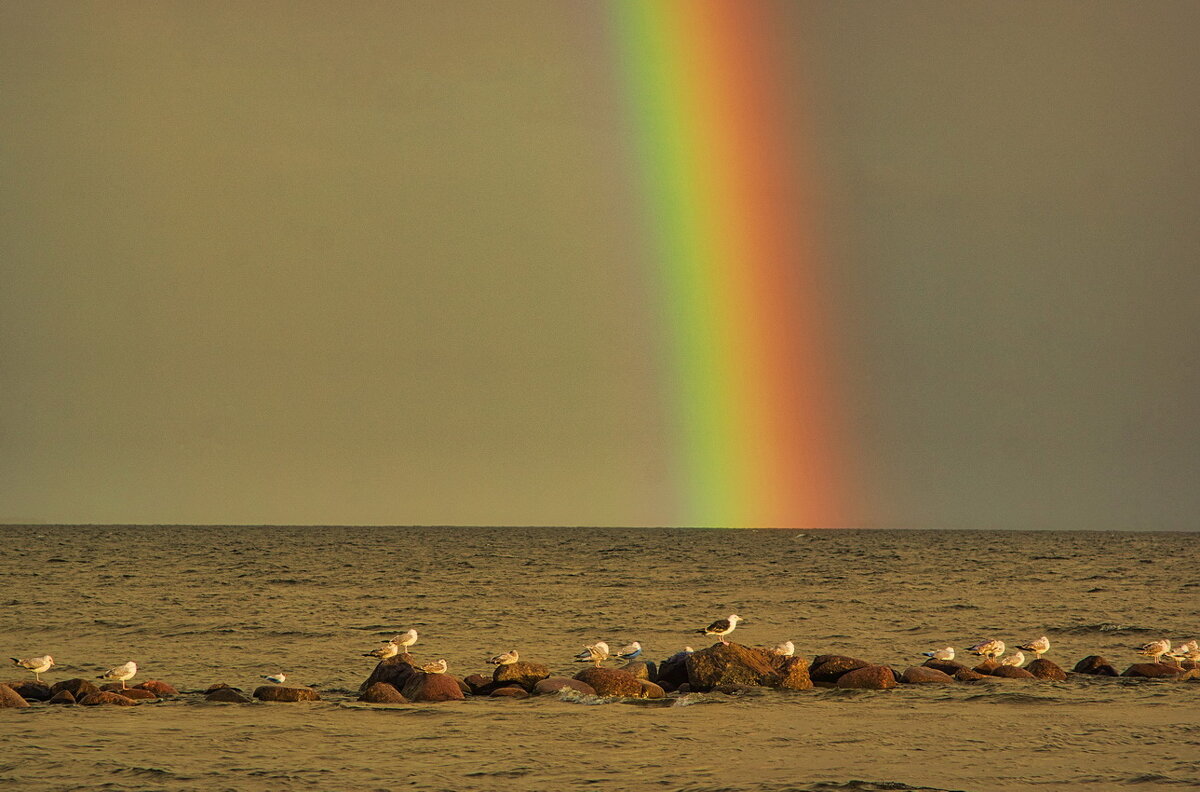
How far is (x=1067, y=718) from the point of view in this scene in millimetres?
16469

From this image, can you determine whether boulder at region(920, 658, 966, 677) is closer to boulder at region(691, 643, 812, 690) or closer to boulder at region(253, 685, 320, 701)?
boulder at region(691, 643, 812, 690)

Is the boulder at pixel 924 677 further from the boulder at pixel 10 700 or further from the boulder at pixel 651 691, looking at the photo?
the boulder at pixel 10 700

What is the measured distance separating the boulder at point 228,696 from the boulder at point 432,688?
2183 millimetres

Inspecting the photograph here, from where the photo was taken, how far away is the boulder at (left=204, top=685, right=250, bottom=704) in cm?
1792

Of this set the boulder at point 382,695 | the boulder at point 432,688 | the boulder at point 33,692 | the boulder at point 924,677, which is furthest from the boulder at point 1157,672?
the boulder at point 33,692

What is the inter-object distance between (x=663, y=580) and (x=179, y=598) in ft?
68.8

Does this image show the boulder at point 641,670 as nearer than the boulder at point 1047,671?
Yes

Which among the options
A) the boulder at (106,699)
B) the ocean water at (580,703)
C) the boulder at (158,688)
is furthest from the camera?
the boulder at (158,688)

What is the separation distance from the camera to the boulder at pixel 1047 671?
20031mm

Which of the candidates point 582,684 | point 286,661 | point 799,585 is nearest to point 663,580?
point 799,585

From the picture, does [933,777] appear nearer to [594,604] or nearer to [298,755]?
[298,755]

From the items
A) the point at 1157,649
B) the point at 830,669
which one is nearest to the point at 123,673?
the point at 830,669

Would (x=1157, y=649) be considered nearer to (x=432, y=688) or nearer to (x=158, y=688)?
(x=432, y=688)

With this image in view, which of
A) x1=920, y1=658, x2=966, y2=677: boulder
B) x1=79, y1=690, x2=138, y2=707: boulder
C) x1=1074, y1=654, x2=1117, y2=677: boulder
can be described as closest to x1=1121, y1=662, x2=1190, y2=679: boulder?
x1=1074, y1=654, x2=1117, y2=677: boulder
